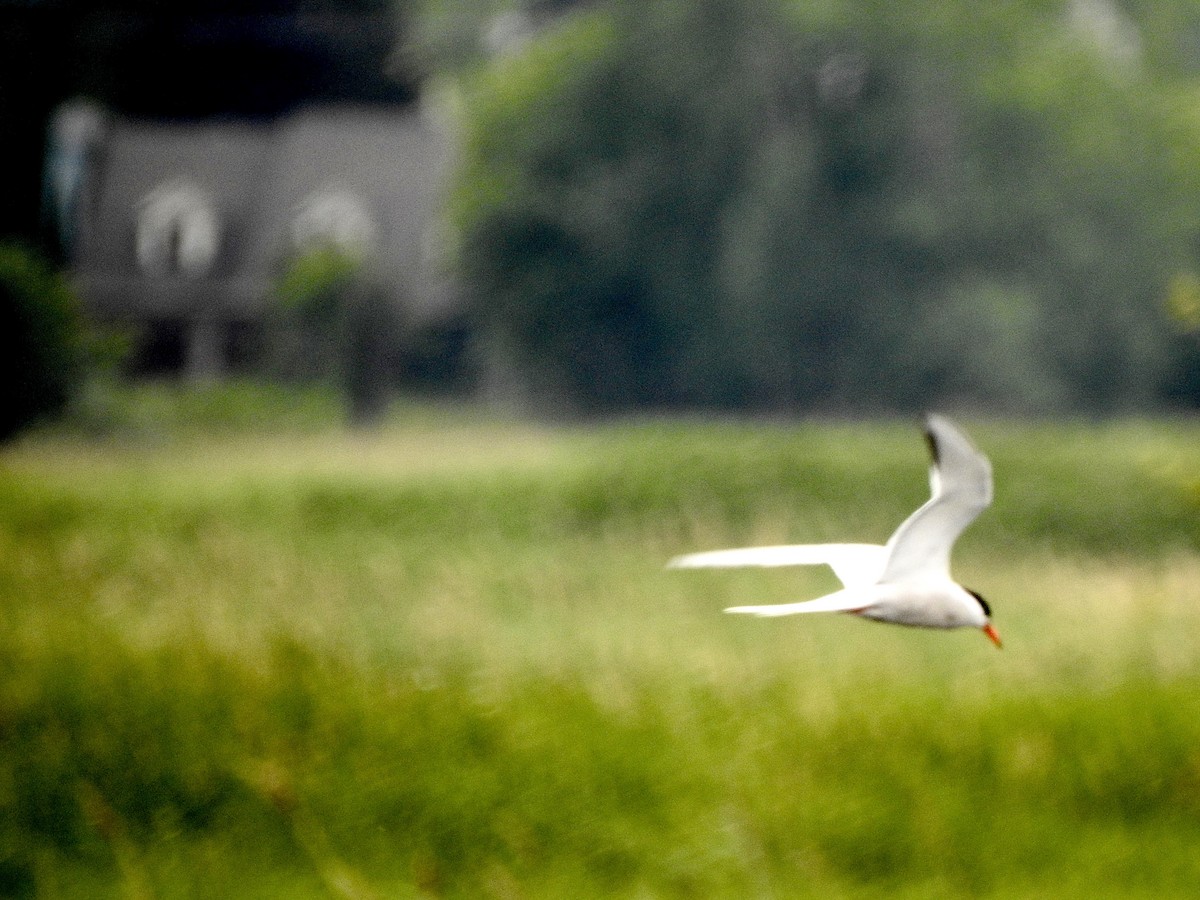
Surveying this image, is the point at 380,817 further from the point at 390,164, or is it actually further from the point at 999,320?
the point at 390,164

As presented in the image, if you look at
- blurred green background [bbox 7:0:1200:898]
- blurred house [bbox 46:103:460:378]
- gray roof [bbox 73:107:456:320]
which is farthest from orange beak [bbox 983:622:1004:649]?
gray roof [bbox 73:107:456:320]

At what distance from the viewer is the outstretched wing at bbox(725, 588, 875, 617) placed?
94 cm

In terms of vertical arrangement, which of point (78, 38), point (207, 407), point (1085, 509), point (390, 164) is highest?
point (78, 38)

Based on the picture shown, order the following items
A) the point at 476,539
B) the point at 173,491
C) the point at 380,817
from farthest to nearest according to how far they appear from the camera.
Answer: the point at 173,491, the point at 476,539, the point at 380,817

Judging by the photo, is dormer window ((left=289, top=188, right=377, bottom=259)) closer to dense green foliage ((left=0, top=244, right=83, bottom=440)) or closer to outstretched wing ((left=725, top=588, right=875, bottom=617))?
dense green foliage ((left=0, top=244, right=83, bottom=440))

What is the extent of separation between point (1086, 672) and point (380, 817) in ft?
13.4

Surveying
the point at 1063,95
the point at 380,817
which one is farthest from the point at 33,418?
the point at 1063,95

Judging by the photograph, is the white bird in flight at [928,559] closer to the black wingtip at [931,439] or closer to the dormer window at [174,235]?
the black wingtip at [931,439]

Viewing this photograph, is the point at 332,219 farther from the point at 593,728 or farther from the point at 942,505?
the point at 942,505

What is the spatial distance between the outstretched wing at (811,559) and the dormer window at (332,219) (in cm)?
3058

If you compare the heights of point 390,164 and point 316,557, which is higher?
point 390,164

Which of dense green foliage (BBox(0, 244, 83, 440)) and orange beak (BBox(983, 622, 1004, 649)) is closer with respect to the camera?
orange beak (BBox(983, 622, 1004, 649))

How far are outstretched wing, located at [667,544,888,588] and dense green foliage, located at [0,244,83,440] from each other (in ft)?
59.3

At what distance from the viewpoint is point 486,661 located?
8.01 meters
